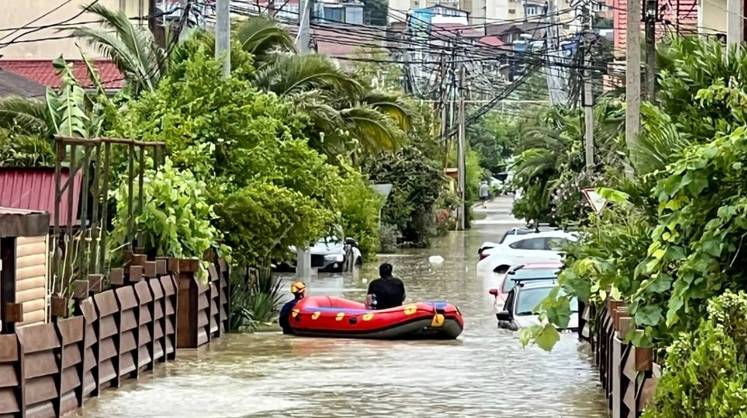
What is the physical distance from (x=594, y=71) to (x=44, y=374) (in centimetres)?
3070

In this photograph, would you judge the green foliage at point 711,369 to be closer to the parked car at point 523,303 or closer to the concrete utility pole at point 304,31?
the parked car at point 523,303

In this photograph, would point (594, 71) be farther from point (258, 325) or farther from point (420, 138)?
point (420, 138)

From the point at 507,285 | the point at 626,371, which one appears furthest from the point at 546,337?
the point at 507,285

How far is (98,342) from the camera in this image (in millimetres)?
18359

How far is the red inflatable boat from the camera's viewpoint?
88.6 feet

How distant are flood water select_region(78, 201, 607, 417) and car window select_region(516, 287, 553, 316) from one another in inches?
21.0

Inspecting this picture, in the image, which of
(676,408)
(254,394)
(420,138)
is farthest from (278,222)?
(420,138)

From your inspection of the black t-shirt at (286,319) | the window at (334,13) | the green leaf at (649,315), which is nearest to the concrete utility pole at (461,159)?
the window at (334,13)

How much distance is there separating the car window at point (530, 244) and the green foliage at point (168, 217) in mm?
20125

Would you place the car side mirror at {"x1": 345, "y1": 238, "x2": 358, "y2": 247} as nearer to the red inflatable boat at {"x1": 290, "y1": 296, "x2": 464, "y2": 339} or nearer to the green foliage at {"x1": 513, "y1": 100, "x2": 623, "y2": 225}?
the green foliage at {"x1": 513, "y1": 100, "x2": 623, "y2": 225}

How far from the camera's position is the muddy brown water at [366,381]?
715 inches

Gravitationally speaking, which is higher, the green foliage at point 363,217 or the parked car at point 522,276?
the green foliage at point 363,217

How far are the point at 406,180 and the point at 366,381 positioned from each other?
4508 cm

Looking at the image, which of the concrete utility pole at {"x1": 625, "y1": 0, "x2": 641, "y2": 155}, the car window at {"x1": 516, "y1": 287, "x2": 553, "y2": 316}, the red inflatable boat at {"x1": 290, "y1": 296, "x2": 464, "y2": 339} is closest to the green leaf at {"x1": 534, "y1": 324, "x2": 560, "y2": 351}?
the concrete utility pole at {"x1": 625, "y1": 0, "x2": 641, "y2": 155}
